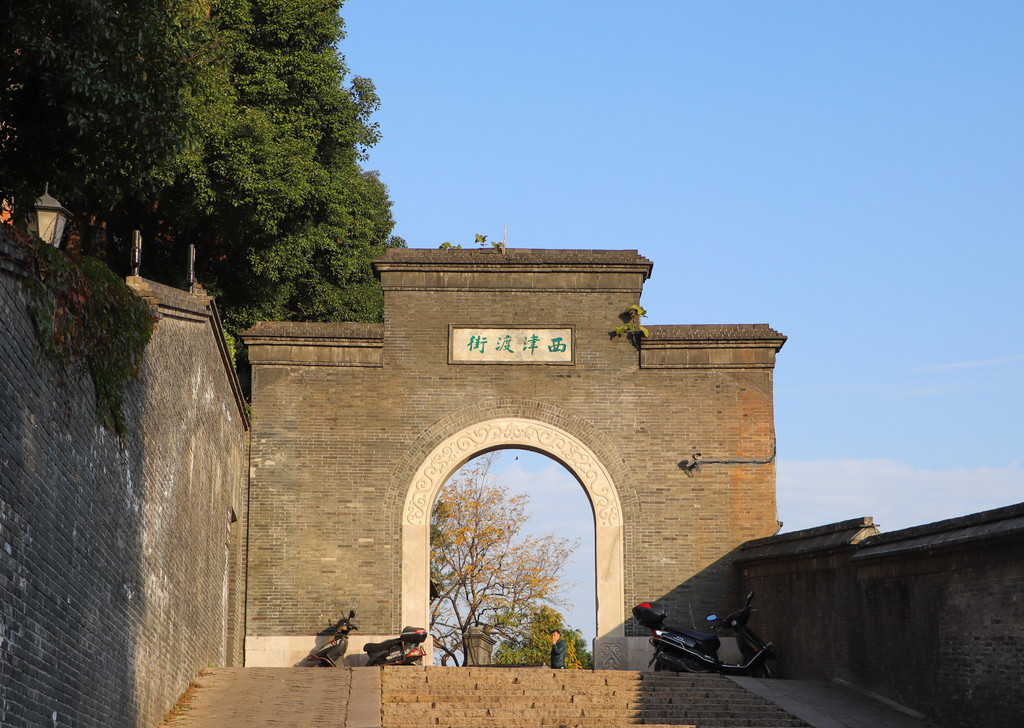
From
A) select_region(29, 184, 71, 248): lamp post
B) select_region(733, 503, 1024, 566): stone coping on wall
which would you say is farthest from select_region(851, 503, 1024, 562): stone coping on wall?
select_region(29, 184, 71, 248): lamp post

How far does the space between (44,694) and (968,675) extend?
25.1 ft

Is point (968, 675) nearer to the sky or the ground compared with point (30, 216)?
nearer to the ground

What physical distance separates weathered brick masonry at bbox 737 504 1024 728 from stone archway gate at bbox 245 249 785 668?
5.90ft

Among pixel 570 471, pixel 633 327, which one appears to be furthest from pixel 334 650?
pixel 633 327

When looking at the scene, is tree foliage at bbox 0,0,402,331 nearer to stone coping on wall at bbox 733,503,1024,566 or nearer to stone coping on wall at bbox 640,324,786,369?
stone coping on wall at bbox 640,324,786,369

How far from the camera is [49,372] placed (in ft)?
21.7

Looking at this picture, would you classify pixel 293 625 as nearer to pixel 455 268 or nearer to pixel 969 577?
pixel 455 268

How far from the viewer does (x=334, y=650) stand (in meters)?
14.9

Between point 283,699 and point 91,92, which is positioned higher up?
point 91,92

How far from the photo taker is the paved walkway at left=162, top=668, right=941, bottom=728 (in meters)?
10.4

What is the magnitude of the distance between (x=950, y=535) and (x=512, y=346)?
7535 millimetres

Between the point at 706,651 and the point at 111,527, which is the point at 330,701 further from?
the point at 706,651

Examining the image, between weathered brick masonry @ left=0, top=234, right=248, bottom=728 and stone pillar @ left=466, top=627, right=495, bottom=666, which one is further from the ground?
weathered brick masonry @ left=0, top=234, right=248, bottom=728

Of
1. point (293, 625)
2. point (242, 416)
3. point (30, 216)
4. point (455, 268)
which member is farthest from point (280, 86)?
point (30, 216)
